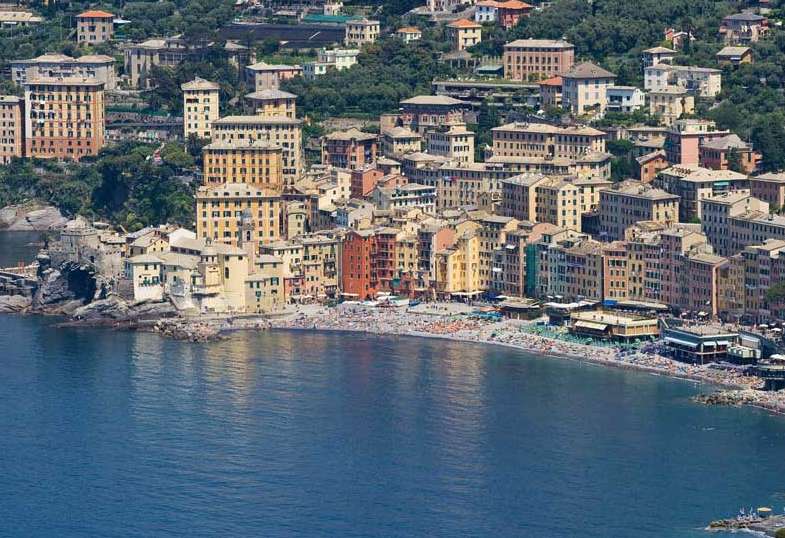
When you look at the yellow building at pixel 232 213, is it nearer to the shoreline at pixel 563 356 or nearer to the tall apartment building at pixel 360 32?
the shoreline at pixel 563 356

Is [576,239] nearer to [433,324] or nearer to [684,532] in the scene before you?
[433,324]

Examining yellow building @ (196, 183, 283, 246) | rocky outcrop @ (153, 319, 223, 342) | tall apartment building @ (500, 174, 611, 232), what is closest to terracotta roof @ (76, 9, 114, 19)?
yellow building @ (196, 183, 283, 246)

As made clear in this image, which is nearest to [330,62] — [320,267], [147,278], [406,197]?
[406,197]

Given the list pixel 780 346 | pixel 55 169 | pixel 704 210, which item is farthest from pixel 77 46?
pixel 780 346

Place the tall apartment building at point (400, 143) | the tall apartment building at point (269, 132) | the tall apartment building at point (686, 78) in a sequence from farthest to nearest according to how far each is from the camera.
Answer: the tall apartment building at point (269, 132), the tall apartment building at point (400, 143), the tall apartment building at point (686, 78)

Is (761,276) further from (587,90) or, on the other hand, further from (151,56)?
(151,56)

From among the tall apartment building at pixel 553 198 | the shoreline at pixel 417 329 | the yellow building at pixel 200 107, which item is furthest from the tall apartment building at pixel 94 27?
the tall apartment building at pixel 553 198

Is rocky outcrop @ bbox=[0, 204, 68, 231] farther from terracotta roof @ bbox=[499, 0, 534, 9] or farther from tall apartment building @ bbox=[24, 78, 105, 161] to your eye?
terracotta roof @ bbox=[499, 0, 534, 9]

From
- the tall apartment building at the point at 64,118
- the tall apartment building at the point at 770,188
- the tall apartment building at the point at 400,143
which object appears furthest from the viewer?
the tall apartment building at the point at 64,118
